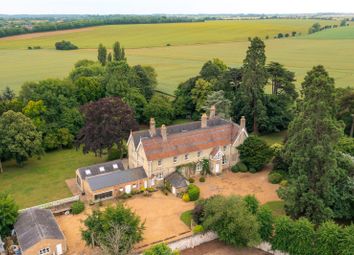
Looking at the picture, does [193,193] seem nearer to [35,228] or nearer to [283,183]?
[283,183]

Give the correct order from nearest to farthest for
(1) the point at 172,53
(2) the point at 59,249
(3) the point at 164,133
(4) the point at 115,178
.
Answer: (2) the point at 59,249 → (4) the point at 115,178 → (3) the point at 164,133 → (1) the point at 172,53

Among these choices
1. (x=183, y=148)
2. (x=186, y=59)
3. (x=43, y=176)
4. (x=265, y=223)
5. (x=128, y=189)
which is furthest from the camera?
(x=186, y=59)

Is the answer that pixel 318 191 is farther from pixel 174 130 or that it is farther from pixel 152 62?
pixel 152 62

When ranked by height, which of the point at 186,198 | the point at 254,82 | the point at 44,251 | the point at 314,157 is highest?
the point at 254,82

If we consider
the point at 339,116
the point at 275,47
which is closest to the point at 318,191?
the point at 339,116

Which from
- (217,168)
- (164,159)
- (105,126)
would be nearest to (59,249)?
(164,159)

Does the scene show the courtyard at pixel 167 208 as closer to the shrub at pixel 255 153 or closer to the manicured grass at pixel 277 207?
the manicured grass at pixel 277 207
